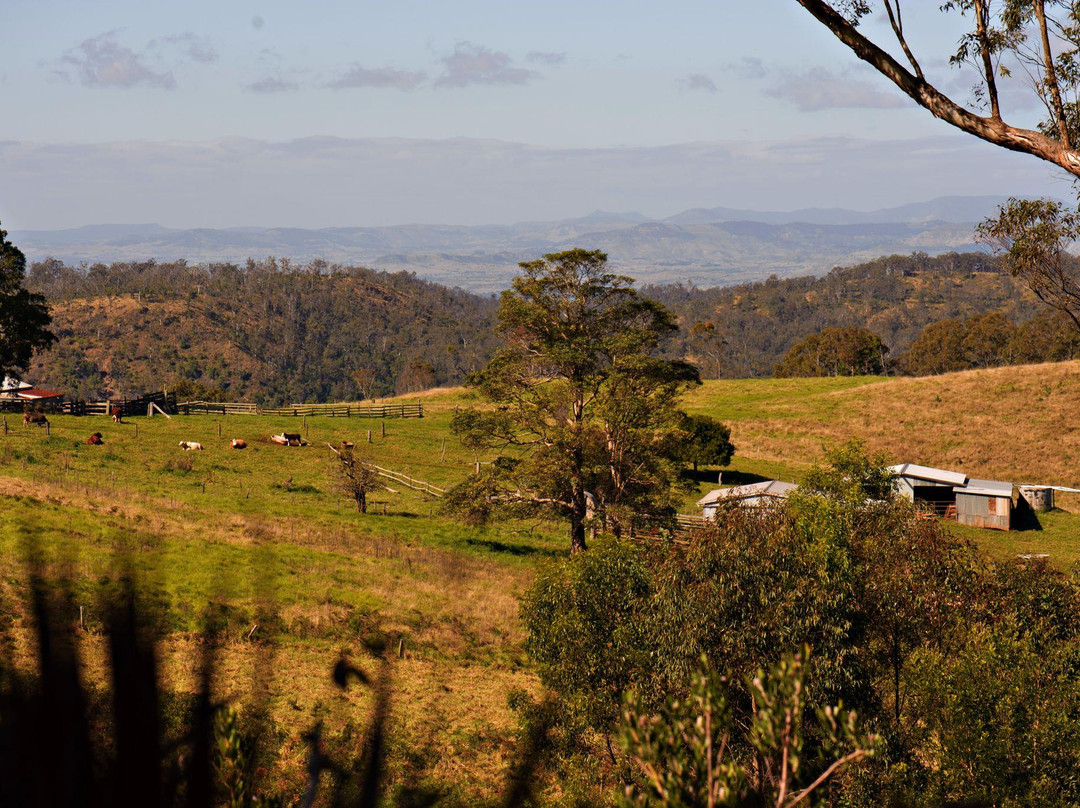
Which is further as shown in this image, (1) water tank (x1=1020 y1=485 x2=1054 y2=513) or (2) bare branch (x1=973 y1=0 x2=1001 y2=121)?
(1) water tank (x1=1020 y1=485 x2=1054 y2=513)

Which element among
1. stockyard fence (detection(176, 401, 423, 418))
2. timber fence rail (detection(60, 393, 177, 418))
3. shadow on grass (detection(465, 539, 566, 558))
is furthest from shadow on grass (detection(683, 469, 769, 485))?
timber fence rail (detection(60, 393, 177, 418))

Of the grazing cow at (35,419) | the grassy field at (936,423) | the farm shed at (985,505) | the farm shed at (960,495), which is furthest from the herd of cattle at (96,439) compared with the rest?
the farm shed at (985,505)

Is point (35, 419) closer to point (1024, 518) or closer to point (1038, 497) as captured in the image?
point (1024, 518)

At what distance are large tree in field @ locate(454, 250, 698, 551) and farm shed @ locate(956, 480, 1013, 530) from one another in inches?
976

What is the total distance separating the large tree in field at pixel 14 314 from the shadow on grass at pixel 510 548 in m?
32.3

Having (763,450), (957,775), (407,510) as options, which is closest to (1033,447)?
(763,450)

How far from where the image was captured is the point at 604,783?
15.6 metres

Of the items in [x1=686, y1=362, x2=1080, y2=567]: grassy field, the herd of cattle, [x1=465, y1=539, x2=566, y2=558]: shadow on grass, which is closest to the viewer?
[x1=465, y1=539, x2=566, y2=558]: shadow on grass

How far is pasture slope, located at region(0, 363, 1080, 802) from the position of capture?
1706 centimetres

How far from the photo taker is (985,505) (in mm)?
48781

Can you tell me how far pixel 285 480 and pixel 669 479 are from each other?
21.4m

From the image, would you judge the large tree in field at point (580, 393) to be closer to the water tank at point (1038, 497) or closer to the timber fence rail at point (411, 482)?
the timber fence rail at point (411, 482)

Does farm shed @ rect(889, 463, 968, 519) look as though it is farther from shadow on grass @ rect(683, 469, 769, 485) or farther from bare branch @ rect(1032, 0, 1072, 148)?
bare branch @ rect(1032, 0, 1072, 148)

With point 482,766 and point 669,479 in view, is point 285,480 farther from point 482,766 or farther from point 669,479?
point 482,766
